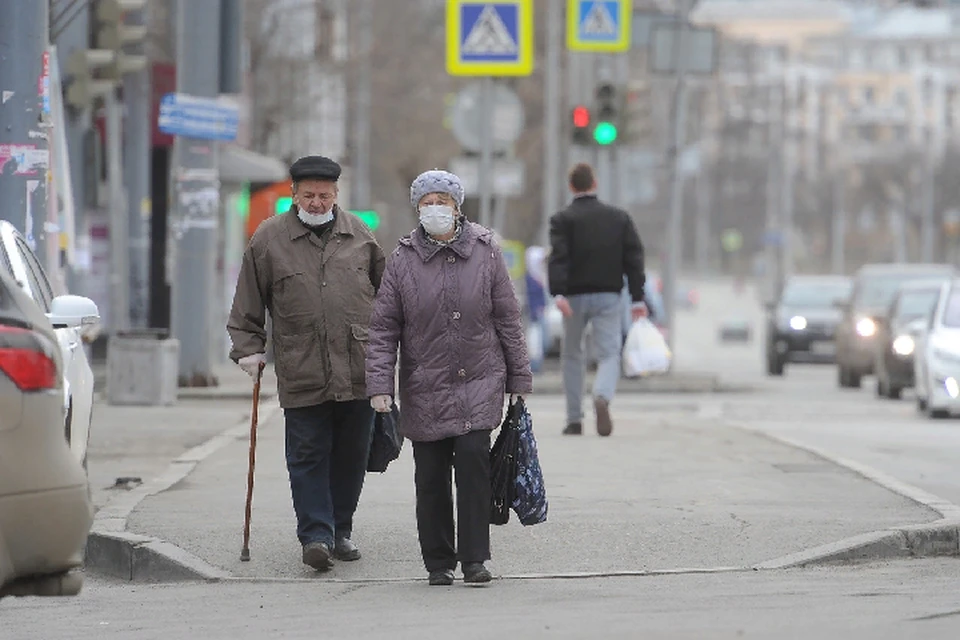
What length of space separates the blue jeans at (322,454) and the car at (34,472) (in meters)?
2.75

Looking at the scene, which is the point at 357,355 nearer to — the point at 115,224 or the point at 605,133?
the point at 605,133

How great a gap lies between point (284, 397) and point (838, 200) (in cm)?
11416

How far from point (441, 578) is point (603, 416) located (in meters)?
7.53

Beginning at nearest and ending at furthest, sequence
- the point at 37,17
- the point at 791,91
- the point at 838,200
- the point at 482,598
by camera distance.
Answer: the point at 482,598 → the point at 37,17 → the point at 838,200 → the point at 791,91

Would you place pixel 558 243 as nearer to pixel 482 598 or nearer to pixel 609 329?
pixel 609 329

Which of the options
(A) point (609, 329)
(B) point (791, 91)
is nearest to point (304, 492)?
(A) point (609, 329)

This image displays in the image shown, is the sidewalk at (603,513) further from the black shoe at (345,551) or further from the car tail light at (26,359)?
the car tail light at (26,359)

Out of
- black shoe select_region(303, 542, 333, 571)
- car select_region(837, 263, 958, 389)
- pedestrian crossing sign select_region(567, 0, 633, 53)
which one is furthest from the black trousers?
car select_region(837, 263, 958, 389)

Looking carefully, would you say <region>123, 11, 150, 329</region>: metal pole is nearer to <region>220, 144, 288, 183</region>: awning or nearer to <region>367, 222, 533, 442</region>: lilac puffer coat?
<region>220, 144, 288, 183</region>: awning

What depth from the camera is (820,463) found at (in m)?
15.5

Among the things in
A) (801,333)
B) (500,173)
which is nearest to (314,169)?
(500,173)

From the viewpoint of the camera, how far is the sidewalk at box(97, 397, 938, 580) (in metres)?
10.8

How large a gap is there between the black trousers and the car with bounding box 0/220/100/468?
4.35ft

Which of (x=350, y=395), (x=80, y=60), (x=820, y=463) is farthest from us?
(x=80, y=60)
